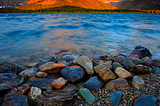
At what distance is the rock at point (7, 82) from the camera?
1.93 metres

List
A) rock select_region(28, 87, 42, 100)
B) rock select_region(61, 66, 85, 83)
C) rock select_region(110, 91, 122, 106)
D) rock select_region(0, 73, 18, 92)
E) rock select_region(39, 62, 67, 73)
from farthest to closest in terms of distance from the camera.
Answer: rock select_region(39, 62, 67, 73), rock select_region(61, 66, 85, 83), rock select_region(0, 73, 18, 92), rock select_region(28, 87, 42, 100), rock select_region(110, 91, 122, 106)

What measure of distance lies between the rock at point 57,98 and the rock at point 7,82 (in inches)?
27.2

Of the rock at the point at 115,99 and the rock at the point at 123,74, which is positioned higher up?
the rock at the point at 123,74

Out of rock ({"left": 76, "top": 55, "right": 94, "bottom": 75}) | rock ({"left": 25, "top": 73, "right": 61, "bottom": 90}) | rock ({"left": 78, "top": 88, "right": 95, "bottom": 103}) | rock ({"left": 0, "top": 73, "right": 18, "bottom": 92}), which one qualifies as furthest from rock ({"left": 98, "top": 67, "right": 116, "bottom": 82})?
rock ({"left": 0, "top": 73, "right": 18, "bottom": 92})

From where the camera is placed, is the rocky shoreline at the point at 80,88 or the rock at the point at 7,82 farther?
the rock at the point at 7,82

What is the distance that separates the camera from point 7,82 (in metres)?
2.13

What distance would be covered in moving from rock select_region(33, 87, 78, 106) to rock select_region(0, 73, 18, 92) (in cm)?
69

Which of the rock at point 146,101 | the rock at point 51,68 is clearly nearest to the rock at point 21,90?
the rock at point 51,68

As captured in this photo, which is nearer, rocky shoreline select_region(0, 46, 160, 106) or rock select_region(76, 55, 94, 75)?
rocky shoreline select_region(0, 46, 160, 106)

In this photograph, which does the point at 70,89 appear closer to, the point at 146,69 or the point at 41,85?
the point at 41,85

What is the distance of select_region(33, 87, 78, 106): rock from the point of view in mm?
1716

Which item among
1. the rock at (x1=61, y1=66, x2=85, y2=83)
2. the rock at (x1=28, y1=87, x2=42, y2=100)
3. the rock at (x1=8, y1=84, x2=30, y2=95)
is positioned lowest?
the rock at (x1=28, y1=87, x2=42, y2=100)

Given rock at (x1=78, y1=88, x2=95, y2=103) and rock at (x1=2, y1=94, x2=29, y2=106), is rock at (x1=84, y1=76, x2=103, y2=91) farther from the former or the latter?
rock at (x1=2, y1=94, x2=29, y2=106)

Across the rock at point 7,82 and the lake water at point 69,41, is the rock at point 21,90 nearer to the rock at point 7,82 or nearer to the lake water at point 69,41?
the rock at point 7,82
